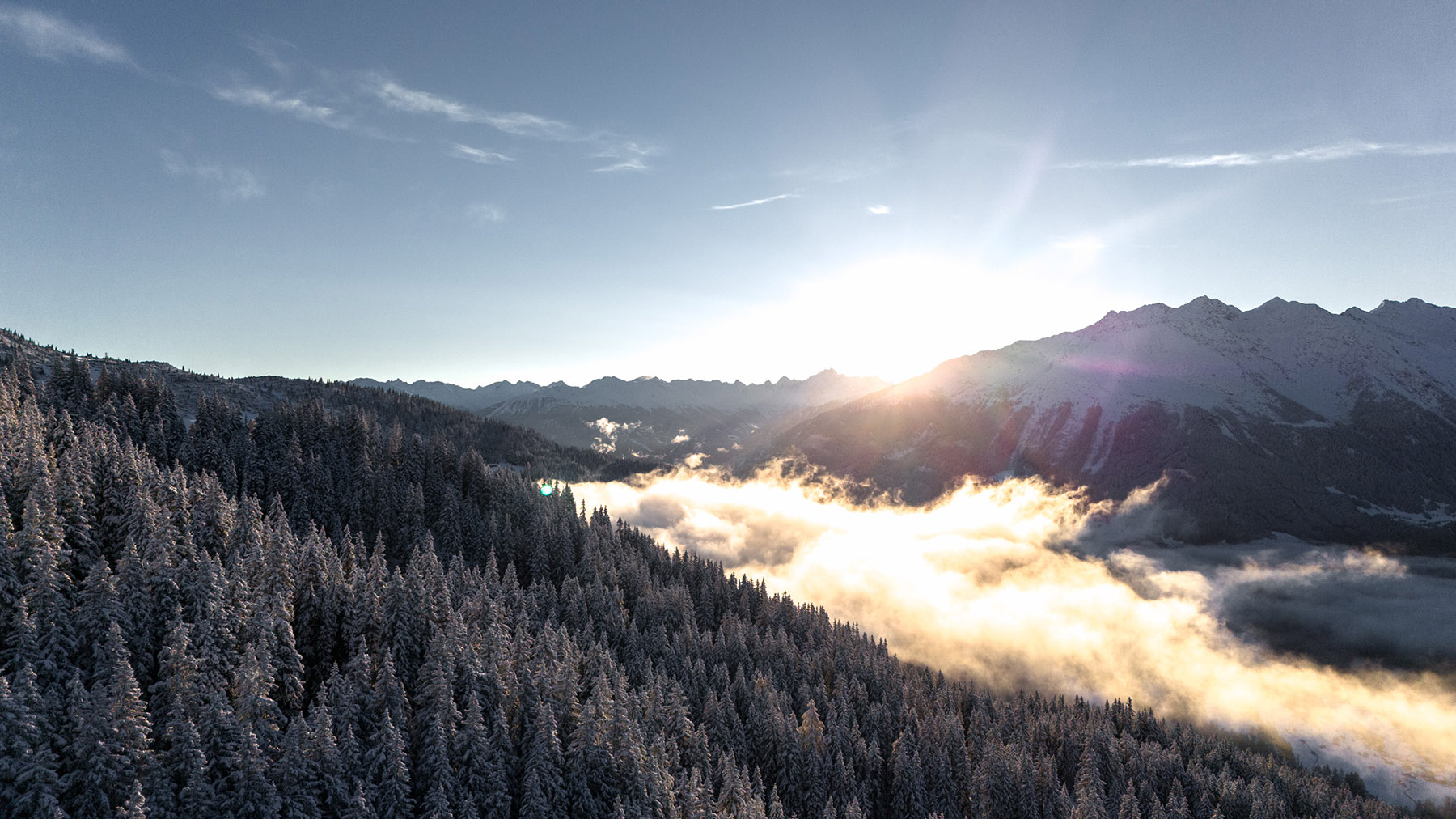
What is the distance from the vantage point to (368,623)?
221 feet

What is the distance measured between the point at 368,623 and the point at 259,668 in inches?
705

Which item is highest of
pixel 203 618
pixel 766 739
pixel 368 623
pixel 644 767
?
pixel 203 618

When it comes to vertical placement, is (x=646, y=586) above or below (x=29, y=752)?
below

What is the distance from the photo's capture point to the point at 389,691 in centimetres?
5728

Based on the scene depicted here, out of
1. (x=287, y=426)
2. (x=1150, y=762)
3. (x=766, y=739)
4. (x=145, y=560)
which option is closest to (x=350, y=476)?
(x=287, y=426)

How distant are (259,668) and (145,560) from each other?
21.4 m

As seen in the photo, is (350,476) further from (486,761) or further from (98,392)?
(486,761)

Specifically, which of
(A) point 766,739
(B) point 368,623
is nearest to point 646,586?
(A) point 766,739

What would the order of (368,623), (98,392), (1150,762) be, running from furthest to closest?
(98,392)
(1150,762)
(368,623)

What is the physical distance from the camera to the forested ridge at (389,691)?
4534 cm

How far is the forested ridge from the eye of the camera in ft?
149

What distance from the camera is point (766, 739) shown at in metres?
86.2

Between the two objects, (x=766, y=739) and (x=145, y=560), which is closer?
(x=145, y=560)

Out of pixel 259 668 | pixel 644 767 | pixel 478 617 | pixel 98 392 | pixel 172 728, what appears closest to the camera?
pixel 172 728
